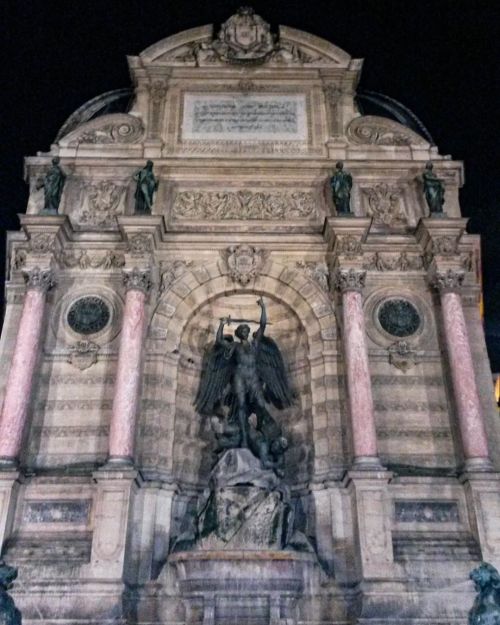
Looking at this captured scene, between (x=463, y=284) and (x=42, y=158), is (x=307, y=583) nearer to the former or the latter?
(x=463, y=284)

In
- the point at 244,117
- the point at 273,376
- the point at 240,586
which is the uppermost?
the point at 244,117

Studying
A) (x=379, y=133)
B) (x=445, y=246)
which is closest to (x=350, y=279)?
(x=445, y=246)

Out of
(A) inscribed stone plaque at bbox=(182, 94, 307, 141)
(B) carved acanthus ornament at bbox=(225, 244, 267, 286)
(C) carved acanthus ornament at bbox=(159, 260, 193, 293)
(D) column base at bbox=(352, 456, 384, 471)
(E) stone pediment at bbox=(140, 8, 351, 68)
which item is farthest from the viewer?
(E) stone pediment at bbox=(140, 8, 351, 68)

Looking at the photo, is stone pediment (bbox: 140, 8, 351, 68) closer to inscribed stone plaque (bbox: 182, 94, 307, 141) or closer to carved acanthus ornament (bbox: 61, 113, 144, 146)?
inscribed stone plaque (bbox: 182, 94, 307, 141)

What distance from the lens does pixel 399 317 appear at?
49.7ft

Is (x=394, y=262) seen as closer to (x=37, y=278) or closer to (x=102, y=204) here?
(x=102, y=204)

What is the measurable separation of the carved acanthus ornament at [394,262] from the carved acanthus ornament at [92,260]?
617cm

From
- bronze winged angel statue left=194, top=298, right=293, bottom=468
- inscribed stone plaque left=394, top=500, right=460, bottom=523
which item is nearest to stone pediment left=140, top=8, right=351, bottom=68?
bronze winged angel statue left=194, top=298, right=293, bottom=468

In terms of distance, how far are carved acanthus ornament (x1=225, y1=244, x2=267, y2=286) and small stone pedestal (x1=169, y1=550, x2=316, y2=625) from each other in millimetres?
6574

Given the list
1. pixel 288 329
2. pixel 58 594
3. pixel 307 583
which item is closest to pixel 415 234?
pixel 288 329

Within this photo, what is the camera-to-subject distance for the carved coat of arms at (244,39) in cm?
1850

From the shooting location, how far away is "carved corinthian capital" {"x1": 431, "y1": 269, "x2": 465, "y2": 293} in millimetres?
14758

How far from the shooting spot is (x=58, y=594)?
11555 millimetres

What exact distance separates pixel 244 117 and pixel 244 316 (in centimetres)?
585
